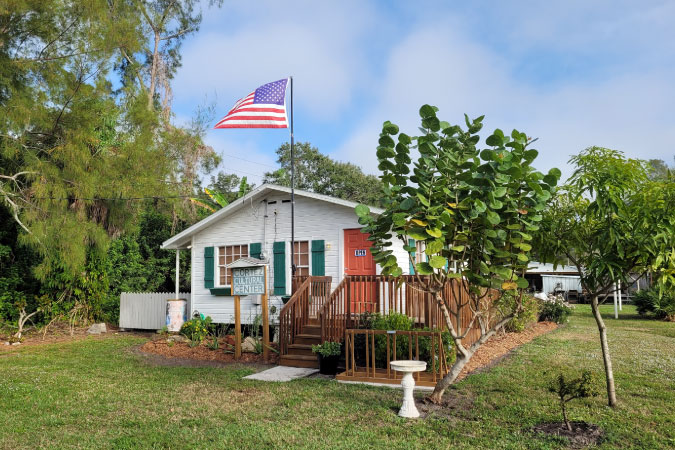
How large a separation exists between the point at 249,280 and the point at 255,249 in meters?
2.73

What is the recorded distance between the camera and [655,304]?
55.0 ft

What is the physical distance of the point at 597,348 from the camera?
10.1m

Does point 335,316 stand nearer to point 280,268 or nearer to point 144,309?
point 280,268

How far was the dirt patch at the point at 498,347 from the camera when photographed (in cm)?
824

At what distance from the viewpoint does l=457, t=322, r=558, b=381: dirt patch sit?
8242mm

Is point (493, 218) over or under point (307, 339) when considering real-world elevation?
over

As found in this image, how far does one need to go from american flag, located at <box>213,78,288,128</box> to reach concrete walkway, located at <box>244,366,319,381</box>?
4836 mm

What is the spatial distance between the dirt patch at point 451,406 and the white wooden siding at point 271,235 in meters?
4.91

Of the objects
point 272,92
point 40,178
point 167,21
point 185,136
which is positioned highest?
point 167,21

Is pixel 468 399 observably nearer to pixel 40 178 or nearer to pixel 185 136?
pixel 40 178

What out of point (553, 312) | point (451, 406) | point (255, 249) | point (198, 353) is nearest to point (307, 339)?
point (198, 353)

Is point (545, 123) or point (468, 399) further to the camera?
point (545, 123)

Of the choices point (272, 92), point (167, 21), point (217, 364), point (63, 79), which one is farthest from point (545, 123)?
point (167, 21)

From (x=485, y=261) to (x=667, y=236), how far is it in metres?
1.71
